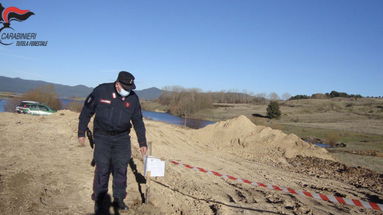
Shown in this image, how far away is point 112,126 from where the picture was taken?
15.9ft

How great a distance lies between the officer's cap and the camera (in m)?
4.89

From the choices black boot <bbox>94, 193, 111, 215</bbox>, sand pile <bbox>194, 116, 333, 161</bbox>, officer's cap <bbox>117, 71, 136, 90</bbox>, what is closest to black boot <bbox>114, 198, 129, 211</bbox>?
black boot <bbox>94, 193, 111, 215</bbox>

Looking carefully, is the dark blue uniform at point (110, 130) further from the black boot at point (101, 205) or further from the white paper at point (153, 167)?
the white paper at point (153, 167)

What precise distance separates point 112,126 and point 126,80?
0.76 meters

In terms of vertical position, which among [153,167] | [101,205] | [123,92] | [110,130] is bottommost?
[101,205]

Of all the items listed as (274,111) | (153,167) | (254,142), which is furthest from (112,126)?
(274,111)

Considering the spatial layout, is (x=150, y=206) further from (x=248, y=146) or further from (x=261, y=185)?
(x=248, y=146)

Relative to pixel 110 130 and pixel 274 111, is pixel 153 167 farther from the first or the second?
pixel 274 111

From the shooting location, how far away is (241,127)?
882 inches

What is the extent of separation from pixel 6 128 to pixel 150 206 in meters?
10.5

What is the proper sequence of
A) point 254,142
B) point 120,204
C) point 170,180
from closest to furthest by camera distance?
point 120,204 < point 170,180 < point 254,142

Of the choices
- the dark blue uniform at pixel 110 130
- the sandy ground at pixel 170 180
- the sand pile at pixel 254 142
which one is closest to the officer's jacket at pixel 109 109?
the dark blue uniform at pixel 110 130

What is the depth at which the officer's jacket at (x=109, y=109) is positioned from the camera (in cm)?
483

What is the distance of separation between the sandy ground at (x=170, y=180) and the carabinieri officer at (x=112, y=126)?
64 cm
